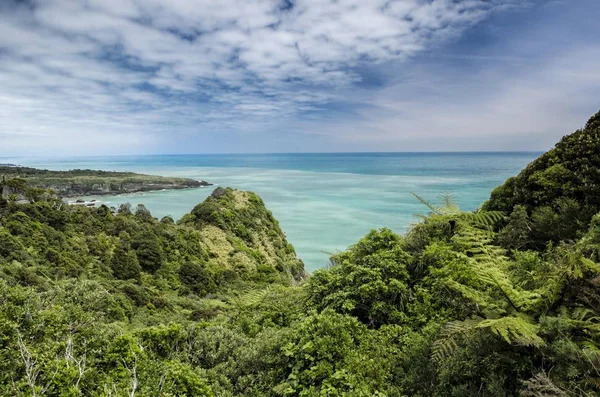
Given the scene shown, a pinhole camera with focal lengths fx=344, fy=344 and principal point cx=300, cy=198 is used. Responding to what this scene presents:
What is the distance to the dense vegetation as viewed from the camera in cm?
338

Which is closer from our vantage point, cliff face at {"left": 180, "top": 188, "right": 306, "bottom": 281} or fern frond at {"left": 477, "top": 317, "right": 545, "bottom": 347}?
fern frond at {"left": 477, "top": 317, "right": 545, "bottom": 347}

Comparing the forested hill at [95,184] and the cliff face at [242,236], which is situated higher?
the forested hill at [95,184]

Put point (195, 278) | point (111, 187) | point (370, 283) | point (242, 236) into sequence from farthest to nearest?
point (111, 187)
point (242, 236)
point (195, 278)
point (370, 283)

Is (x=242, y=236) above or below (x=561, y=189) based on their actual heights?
below

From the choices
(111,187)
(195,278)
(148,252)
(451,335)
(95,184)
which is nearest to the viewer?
(451,335)

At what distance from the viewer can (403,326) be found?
540 cm

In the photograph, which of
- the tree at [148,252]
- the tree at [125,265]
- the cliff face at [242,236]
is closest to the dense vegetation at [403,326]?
the tree at [125,265]

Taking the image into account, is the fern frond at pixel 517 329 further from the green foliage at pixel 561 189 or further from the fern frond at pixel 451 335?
the green foliage at pixel 561 189

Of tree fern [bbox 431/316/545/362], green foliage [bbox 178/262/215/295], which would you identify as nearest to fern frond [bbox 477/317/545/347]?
tree fern [bbox 431/316/545/362]

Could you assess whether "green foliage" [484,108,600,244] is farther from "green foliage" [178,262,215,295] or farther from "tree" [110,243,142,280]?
"tree" [110,243,142,280]

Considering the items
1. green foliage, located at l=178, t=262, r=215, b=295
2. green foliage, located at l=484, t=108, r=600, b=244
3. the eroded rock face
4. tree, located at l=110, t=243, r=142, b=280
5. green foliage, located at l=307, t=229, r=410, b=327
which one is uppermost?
green foliage, located at l=484, t=108, r=600, b=244

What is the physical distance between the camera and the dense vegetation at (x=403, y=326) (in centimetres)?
338

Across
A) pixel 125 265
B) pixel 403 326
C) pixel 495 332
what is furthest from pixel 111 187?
pixel 495 332

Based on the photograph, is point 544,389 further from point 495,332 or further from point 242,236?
point 242,236
